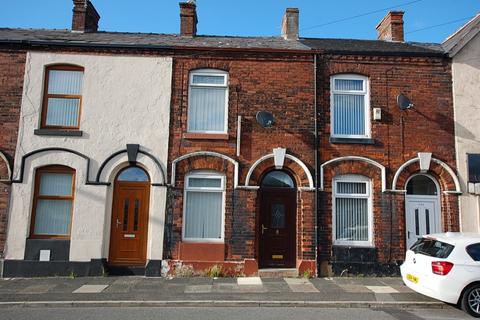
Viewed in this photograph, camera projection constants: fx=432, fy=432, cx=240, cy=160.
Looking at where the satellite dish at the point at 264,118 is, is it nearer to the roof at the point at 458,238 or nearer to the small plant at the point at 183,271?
the small plant at the point at 183,271

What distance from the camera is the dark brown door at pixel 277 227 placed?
468 inches

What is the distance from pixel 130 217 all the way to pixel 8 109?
4.53m

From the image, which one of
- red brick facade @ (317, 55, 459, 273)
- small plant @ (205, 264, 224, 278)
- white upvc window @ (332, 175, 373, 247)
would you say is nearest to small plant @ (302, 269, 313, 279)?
red brick facade @ (317, 55, 459, 273)

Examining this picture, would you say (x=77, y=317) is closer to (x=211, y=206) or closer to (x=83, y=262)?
(x=83, y=262)

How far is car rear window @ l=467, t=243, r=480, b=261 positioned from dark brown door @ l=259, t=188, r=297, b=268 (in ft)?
15.5

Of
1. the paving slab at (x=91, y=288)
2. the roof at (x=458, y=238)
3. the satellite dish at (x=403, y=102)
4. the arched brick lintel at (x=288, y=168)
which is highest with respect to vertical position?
the satellite dish at (x=403, y=102)

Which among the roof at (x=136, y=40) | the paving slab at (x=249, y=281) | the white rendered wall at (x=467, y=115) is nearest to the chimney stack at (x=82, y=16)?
the roof at (x=136, y=40)

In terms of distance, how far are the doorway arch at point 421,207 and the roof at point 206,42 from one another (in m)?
3.72

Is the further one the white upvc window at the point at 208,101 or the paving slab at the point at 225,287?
the white upvc window at the point at 208,101

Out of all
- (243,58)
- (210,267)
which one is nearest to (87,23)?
(243,58)

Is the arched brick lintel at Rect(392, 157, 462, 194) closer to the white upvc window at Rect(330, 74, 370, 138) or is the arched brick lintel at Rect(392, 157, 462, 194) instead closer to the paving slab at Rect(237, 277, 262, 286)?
the white upvc window at Rect(330, 74, 370, 138)

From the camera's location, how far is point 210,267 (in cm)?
1149

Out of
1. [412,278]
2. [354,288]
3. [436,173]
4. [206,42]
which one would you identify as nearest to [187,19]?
[206,42]

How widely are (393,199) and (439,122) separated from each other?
2.64 m
